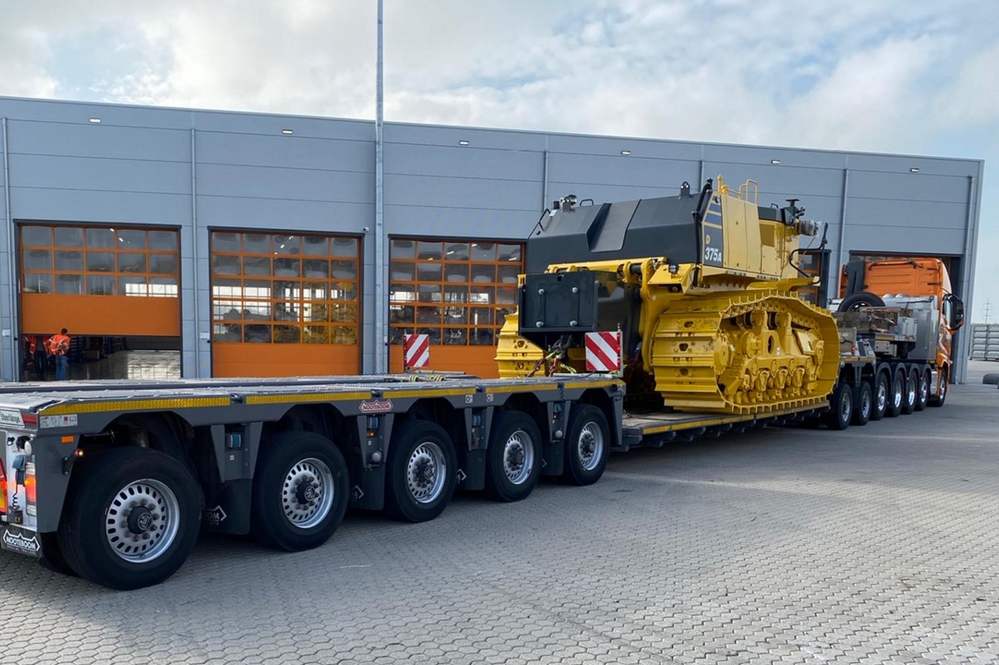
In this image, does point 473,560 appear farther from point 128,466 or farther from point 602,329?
point 602,329

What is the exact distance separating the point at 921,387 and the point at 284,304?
1578 cm

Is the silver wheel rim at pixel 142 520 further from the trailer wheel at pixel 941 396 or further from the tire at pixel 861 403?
the trailer wheel at pixel 941 396

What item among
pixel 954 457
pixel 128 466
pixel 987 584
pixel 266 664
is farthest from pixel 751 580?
pixel 954 457

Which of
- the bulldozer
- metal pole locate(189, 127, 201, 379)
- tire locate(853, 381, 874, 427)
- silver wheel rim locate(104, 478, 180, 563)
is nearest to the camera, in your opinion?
silver wheel rim locate(104, 478, 180, 563)

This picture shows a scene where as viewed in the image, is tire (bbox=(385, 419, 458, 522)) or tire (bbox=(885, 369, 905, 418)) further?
tire (bbox=(885, 369, 905, 418))

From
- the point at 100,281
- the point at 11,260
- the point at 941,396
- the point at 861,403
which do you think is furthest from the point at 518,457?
the point at 11,260

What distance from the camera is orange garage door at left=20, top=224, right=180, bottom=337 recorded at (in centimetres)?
1839

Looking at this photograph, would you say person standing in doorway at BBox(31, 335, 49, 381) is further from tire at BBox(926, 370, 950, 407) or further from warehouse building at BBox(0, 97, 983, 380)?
tire at BBox(926, 370, 950, 407)

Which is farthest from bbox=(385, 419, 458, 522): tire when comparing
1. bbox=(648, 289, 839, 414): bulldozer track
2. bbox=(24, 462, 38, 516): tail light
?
bbox=(648, 289, 839, 414): bulldozer track

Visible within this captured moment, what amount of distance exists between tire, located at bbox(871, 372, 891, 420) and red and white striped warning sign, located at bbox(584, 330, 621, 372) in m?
8.65

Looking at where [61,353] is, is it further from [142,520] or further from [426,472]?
[142,520]

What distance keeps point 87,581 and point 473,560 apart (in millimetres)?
2576

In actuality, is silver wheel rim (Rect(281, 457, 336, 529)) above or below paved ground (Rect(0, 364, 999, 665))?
above

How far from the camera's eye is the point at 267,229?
18891 millimetres
